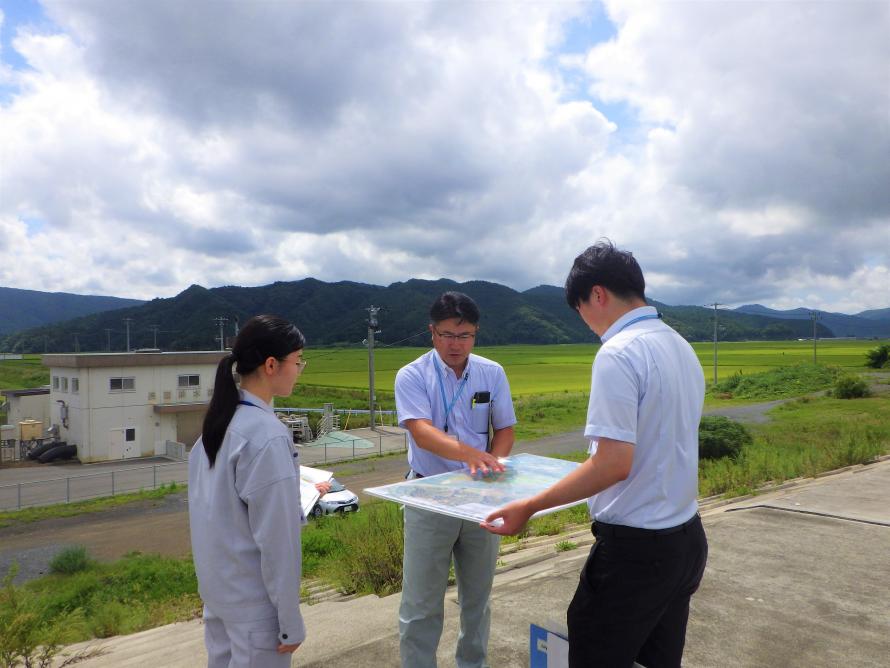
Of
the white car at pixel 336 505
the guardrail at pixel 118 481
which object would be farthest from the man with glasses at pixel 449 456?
the guardrail at pixel 118 481

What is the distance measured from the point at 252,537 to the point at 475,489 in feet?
2.69

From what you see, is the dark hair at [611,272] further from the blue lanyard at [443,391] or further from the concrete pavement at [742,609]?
the concrete pavement at [742,609]

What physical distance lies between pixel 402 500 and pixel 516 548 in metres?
4.13

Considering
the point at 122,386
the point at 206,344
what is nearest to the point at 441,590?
the point at 122,386

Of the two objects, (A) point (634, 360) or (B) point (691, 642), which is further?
(B) point (691, 642)

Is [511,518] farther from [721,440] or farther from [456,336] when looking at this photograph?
[721,440]

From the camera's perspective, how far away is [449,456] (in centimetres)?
250

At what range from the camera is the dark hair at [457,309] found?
8.79 feet

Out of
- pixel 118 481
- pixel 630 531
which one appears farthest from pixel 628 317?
pixel 118 481

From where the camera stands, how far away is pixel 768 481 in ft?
25.5

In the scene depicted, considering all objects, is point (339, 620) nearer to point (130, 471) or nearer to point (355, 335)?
point (130, 471)

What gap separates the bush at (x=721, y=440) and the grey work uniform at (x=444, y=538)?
38.4 ft

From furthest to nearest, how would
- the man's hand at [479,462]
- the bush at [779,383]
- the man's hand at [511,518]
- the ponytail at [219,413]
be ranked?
the bush at [779,383], the man's hand at [479,462], the ponytail at [219,413], the man's hand at [511,518]

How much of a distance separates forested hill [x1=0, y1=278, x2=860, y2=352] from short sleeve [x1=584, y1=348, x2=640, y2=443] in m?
81.9
